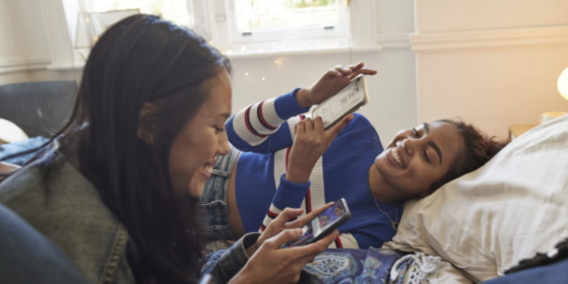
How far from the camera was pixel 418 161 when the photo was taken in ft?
4.18

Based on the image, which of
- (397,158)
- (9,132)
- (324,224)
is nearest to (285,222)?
(324,224)

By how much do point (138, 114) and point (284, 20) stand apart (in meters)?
1.89

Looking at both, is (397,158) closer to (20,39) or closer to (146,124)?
(146,124)

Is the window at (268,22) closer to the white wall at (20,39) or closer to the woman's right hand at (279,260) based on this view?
the white wall at (20,39)

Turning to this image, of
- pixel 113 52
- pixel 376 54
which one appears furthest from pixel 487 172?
pixel 376 54

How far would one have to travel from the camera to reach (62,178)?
663mm

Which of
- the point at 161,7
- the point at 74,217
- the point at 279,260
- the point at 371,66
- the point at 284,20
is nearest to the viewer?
the point at 74,217

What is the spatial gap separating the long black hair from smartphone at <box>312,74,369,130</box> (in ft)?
1.23

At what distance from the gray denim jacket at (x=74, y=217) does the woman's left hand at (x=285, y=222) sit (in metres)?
0.44

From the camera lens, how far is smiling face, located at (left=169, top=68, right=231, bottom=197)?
78cm

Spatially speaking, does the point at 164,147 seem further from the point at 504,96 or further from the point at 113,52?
the point at 504,96

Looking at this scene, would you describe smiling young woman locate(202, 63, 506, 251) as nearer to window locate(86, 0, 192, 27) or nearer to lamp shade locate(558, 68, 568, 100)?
lamp shade locate(558, 68, 568, 100)

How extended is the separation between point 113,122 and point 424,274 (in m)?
0.75

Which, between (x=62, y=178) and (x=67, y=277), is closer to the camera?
(x=67, y=277)
